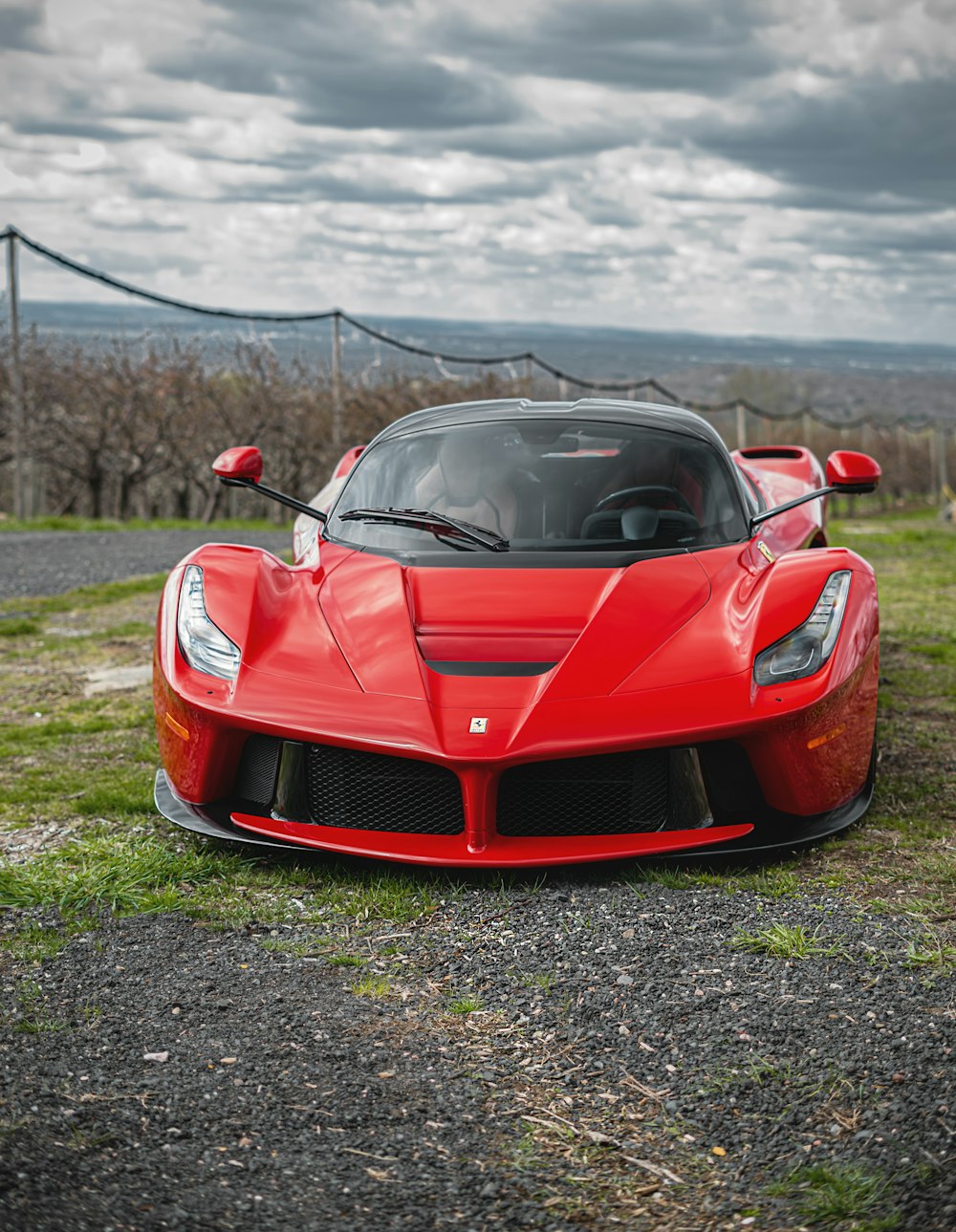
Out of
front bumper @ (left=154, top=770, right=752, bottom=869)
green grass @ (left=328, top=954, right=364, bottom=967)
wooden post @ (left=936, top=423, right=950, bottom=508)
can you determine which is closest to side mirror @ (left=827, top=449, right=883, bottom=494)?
front bumper @ (left=154, top=770, right=752, bottom=869)

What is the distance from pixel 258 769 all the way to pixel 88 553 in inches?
381

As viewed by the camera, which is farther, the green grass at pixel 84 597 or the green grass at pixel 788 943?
the green grass at pixel 84 597

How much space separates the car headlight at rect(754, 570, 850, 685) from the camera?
3586 millimetres

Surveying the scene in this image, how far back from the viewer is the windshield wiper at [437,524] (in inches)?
170

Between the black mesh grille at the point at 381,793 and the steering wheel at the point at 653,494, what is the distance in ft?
5.20

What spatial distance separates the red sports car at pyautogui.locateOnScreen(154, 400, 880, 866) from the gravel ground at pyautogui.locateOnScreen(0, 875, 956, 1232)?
11.7 inches

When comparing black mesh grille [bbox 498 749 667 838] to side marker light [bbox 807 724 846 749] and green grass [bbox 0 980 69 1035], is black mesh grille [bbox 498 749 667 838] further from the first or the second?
green grass [bbox 0 980 69 1035]

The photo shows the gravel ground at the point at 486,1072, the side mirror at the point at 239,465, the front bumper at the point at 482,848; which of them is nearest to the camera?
the gravel ground at the point at 486,1072

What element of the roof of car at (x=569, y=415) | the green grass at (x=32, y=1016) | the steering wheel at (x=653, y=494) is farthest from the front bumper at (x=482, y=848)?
the roof of car at (x=569, y=415)

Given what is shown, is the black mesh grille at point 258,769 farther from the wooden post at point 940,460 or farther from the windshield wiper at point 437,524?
the wooden post at point 940,460

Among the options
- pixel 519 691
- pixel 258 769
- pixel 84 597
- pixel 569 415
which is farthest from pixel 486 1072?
pixel 84 597

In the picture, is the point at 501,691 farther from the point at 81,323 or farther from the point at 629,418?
the point at 81,323

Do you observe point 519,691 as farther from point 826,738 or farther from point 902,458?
point 902,458

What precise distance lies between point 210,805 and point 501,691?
0.94m
